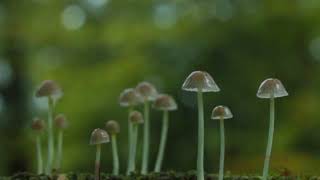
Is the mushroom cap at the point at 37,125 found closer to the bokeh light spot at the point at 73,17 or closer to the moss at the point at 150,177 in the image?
the moss at the point at 150,177

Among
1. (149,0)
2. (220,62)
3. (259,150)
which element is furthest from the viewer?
(149,0)

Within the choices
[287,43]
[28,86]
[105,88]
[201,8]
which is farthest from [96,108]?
[287,43]

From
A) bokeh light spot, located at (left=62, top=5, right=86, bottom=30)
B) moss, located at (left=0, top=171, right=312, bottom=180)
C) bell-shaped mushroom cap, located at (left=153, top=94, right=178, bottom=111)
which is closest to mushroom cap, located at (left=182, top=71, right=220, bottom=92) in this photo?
moss, located at (left=0, top=171, right=312, bottom=180)

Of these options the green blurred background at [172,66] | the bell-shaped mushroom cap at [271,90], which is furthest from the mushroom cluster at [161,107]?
the green blurred background at [172,66]

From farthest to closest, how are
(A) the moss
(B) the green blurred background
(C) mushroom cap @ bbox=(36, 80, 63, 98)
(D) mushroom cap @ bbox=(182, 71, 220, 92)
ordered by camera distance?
(B) the green blurred background < (C) mushroom cap @ bbox=(36, 80, 63, 98) < (A) the moss < (D) mushroom cap @ bbox=(182, 71, 220, 92)

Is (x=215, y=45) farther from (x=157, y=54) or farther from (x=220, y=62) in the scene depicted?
(x=157, y=54)

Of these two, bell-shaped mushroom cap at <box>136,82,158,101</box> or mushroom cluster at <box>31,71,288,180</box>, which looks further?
bell-shaped mushroom cap at <box>136,82,158,101</box>

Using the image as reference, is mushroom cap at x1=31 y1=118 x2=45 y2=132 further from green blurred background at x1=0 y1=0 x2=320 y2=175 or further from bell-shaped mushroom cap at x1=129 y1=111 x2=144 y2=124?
green blurred background at x1=0 y1=0 x2=320 y2=175

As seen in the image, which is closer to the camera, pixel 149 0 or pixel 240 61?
pixel 240 61
